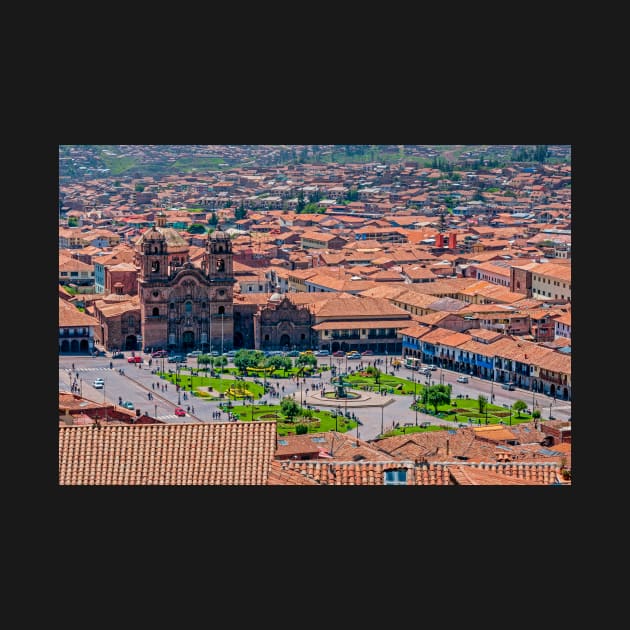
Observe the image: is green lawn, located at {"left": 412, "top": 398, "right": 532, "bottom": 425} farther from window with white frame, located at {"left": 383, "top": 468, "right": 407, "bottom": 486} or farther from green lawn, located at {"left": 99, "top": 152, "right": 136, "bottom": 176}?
green lawn, located at {"left": 99, "top": 152, "right": 136, "bottom": 176}

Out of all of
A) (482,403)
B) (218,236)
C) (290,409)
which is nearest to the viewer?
(290,409)

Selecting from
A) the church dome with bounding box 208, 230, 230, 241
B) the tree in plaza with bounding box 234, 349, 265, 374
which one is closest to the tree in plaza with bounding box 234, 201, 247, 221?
the church dome with bounding box 208, 230, 230, 241

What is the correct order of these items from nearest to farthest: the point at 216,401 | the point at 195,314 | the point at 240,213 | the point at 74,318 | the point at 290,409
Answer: the point at 290,409 → the point at 216,401 → the point at 74,318 → the point at 195,314 → the point at 240,213

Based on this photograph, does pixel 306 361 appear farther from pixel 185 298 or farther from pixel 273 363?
pixel 185 298

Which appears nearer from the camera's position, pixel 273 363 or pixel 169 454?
pixel 169 454

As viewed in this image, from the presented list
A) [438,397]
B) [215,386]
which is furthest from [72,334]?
[438,397]

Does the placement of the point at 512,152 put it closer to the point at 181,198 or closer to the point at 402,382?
the point at 181,198

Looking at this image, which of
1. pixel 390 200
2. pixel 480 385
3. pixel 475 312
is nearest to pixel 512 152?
pixel 390 200

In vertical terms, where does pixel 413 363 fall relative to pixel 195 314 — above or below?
below
